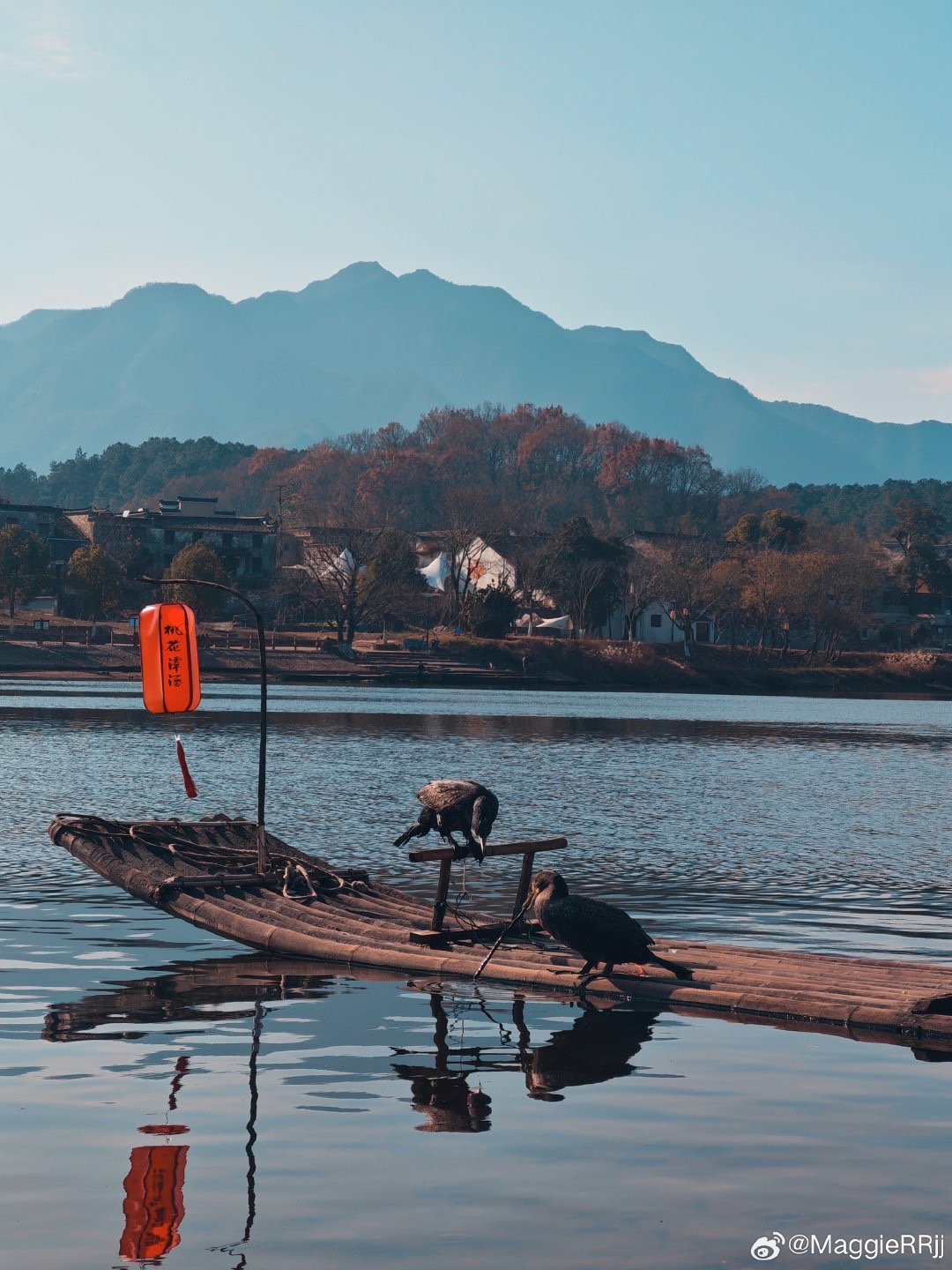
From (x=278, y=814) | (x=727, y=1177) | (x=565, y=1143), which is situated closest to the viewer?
(x=727, y=1177)

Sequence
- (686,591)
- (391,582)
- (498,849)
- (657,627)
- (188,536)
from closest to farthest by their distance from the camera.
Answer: (498,849)
(391,582)
(686,591)
(657,627)
(188,536)

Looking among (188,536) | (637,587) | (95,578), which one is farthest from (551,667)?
(188,536)

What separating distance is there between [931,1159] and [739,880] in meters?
15.2

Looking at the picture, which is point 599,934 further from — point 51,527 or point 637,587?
point 51,527

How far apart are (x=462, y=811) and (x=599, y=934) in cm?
314

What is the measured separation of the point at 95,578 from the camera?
3812 inches

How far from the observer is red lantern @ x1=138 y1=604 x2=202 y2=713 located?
2161 centimetres

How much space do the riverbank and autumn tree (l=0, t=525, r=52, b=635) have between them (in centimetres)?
717

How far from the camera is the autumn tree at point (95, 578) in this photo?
96812 mm

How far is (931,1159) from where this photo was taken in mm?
10961

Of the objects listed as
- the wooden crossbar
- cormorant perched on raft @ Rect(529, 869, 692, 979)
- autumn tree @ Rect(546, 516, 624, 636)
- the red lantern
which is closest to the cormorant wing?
the wooden crossbar

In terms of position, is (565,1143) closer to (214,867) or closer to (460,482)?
(214,867)

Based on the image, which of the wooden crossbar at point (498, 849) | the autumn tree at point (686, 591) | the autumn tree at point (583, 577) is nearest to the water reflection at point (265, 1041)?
the wooden crossbar at point (498, 849)

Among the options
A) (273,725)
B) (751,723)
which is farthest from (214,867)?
(751,723)
